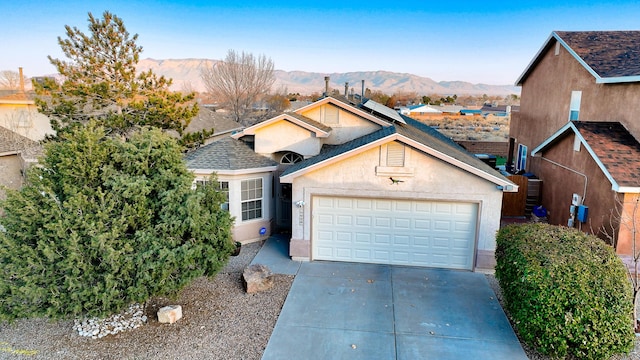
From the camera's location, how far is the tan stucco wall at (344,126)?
47.0 ft

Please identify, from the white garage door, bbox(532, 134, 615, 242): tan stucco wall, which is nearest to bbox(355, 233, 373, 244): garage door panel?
the white garage door

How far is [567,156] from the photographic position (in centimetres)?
1325

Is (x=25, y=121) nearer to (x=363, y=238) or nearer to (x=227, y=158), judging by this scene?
(x=227, y=158)

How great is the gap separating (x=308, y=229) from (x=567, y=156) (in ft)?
30.6

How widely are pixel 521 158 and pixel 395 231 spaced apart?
12220 mm

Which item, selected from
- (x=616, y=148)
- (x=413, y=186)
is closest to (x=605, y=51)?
(x=616, y=148)

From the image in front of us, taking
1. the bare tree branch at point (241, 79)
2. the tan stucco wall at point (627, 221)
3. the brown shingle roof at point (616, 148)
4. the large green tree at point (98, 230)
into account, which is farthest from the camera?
the bare tree branch at point (241, 79)

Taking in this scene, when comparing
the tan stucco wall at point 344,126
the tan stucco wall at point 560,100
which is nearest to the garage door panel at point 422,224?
the tan stucco wall at point 344,126

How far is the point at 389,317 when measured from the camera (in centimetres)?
859

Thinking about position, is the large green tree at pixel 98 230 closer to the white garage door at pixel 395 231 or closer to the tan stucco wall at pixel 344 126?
the white garage door at pixel 395 231

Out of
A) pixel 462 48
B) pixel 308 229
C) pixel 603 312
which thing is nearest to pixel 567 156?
pixel 603 312

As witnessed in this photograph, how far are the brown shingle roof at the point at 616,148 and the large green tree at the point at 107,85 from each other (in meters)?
14.1

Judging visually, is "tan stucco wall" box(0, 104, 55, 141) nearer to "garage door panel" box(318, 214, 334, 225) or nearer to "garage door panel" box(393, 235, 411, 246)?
"garage door panel" box(318, 214, 334, 225)

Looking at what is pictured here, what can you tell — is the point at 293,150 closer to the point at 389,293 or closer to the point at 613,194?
the point at 389,293
